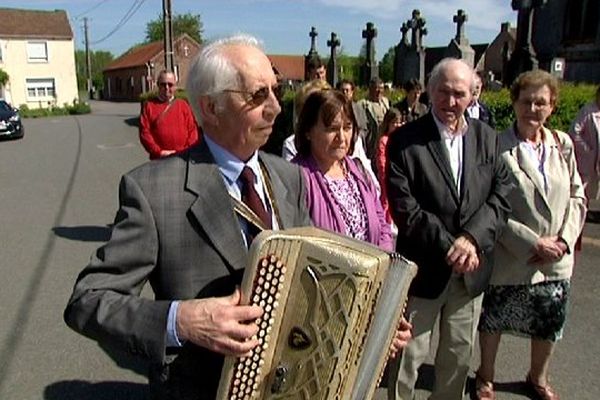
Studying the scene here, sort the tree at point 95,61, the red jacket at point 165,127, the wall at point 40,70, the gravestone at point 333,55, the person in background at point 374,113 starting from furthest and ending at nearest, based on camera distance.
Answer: the tree at point 95,61, the wall at point 40,70, the gravestone at point 333,55, the person in background at point 374,113, the red jacket at point 165,127

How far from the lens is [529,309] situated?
3.29 m

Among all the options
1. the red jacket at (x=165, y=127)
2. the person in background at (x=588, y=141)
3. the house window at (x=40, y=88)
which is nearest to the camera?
the red jacket at (x=165, y=127)

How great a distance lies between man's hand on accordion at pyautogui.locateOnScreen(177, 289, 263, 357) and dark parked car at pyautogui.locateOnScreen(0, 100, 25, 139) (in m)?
21.1

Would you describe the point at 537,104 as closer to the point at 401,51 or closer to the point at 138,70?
the point at 401,51

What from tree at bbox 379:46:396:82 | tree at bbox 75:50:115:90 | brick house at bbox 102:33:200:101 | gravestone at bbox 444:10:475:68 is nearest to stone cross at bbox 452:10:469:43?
gravestone at bbox 444:10:475:68

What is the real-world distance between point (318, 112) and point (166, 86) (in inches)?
131

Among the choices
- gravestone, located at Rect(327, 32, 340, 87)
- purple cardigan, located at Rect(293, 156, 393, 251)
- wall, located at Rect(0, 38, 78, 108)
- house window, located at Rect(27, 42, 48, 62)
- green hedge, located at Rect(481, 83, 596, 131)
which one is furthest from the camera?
house window, located at Rect(27, 42, 48, 62)

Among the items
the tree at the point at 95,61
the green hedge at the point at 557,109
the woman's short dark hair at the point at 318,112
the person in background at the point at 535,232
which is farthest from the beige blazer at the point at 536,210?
the tree at the point at 95,61

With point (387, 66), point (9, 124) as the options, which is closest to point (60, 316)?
point (9, 124)

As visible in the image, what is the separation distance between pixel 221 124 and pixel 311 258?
1.76 ft

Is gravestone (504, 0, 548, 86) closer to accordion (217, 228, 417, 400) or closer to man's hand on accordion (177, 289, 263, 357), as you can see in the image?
accordion (217, 228, 417, 400)

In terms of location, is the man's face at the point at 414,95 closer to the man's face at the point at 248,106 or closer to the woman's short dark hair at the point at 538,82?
the woman's short dark hair at the point at 538,82

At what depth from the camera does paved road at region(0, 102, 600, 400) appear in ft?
11.9

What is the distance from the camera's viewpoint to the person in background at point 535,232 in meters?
3.11
